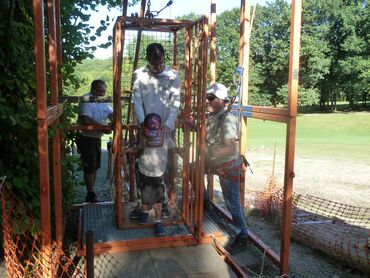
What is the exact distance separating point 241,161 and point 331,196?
4.00 metres

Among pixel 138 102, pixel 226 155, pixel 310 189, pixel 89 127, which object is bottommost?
pixel 310 189

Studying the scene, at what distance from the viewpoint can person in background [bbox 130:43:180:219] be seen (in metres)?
4.41

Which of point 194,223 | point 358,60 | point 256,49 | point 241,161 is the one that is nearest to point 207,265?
point 194,223

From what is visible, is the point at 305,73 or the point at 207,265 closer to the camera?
the point at 207,265

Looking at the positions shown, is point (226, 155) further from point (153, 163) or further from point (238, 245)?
point (238, 245)

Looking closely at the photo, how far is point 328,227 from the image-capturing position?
5.43 metres

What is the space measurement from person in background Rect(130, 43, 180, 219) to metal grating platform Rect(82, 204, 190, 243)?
1.16 metres

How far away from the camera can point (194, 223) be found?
4.59 metres

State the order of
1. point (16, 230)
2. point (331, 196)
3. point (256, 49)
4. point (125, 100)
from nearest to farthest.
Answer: point (16, 230) → point (125, 100) → point (331, 196) → point (256, 49)

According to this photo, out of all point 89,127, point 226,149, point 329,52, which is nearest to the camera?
point 226,149

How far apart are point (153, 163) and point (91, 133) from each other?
1.80 metres

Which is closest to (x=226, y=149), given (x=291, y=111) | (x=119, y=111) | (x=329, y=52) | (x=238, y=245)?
(x=291, y=111)

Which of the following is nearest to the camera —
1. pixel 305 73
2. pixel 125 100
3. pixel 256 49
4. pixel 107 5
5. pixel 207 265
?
pixel 207 265

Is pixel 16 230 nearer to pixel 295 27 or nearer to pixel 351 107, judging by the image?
pixel 295 27
